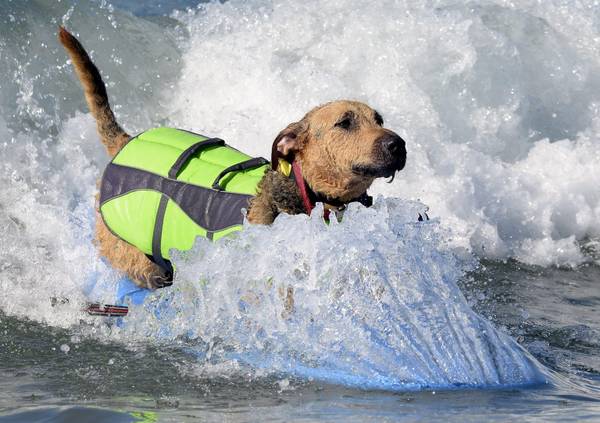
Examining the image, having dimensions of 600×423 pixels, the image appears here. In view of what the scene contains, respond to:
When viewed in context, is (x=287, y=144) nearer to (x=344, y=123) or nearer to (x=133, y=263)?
(x=344, y=123)

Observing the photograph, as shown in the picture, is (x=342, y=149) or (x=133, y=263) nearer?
(x=342, y=149)

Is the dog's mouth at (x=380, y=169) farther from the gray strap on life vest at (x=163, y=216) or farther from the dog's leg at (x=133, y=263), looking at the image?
the dog's leg at (x=133, y=263)

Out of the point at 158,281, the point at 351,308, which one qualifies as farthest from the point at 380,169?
the point at 158,281

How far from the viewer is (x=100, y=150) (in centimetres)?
836

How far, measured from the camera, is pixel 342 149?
4.96 metres

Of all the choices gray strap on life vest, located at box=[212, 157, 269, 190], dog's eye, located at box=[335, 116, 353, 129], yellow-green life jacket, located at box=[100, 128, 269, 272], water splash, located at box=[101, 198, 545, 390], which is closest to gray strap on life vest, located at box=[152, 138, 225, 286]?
yellow-green life jacket, located at box=[100, 128, 269, 272]

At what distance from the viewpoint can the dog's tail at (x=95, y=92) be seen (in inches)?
221

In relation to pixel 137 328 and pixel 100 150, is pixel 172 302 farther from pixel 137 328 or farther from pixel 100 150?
pixel 100 150

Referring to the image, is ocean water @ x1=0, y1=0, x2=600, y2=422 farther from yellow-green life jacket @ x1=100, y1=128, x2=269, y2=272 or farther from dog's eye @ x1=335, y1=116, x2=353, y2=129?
dog's eye @ x1=335, y1=116, x2=353, y2=129

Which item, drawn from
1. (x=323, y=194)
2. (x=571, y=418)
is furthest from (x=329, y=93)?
(x=571, y=418)

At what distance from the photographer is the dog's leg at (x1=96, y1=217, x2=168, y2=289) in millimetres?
5617

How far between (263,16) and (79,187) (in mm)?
2874

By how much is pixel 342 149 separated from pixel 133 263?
1492 millimetres

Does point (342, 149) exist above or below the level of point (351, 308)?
above
